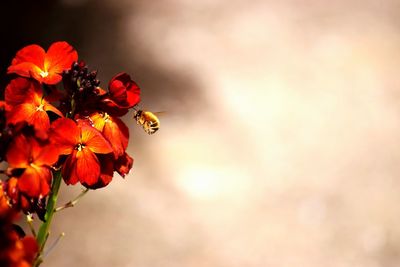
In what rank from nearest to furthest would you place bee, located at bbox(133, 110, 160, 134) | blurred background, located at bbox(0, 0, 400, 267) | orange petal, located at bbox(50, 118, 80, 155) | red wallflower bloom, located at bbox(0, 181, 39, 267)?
red wallflower bloom, located at bbox(0, 181, 39, 267), orange petal, located at bbox(50, 118, 80, 155), bee, located at bbox(133, 110, 160, 134), blurred background, located at bbox(0, 0, 400, 267)

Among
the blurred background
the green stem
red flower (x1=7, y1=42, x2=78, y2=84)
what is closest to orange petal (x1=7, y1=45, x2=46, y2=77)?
red flower (x1=7, y1=42, x2=78, y2=84)

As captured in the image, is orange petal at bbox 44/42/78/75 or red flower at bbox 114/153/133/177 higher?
orange petal at bbox 44/42/78/75

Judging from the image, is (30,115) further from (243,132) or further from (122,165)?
(243,132)

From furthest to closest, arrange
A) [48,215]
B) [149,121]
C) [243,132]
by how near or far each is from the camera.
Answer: [243,132], [149,121], [48,215]

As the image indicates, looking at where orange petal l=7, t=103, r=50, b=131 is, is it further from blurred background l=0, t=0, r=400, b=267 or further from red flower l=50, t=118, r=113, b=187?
blurred background l=0, t=0, r=400, b=267

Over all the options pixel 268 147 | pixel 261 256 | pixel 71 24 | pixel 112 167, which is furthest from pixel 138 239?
pixel 112 167

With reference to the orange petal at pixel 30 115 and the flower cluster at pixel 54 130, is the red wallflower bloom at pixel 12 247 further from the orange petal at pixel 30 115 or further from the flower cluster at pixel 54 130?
the orange petal at pixel 30 115

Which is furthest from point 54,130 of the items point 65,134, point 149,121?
point 149,121
